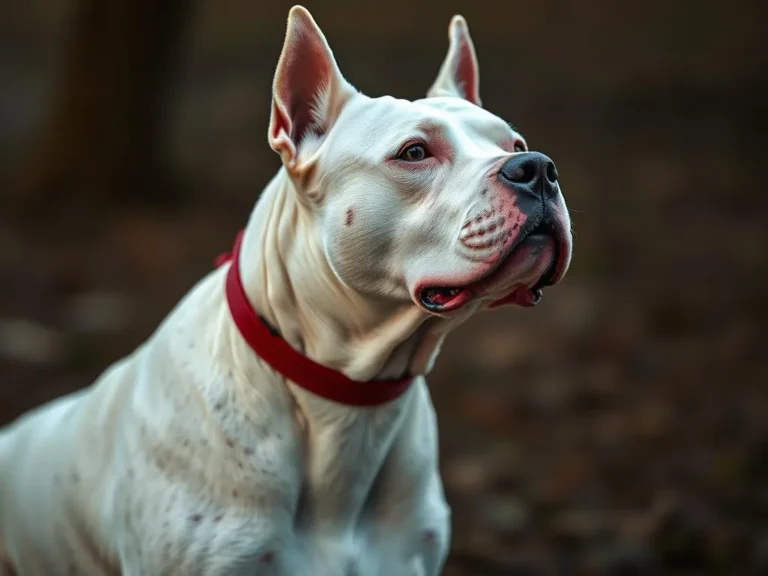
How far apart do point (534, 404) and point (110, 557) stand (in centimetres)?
358

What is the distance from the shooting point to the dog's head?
2654 millimetres

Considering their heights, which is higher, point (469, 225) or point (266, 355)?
point (469, 225)

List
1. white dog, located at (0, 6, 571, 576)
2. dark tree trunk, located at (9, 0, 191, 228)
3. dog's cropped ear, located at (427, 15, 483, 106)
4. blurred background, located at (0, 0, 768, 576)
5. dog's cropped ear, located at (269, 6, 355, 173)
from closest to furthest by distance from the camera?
1. white dog, located at (0, 6, 571, 576)
2. dog's cropped ear, located at (269, 6, 355, 173)
3. dog's cropped ear, located at (427, 15, 483, 106)
4. blurred background, located at (0, 0, 768, 576)
5. dark tree trunk, located at (9, 0, 191, 228)

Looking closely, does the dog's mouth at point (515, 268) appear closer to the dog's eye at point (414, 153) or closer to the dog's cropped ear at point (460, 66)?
the dog's eye at point (414, 153)

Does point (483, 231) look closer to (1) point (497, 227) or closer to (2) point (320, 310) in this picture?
(1) point (497, 227)

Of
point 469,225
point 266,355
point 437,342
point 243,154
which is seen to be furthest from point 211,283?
point 243,154

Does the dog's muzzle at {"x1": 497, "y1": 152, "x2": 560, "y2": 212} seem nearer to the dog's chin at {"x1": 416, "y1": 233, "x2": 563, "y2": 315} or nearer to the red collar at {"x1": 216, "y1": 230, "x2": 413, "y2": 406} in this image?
the dog's chin at {"x1": 416, "y1": 233, "x2": 563, "y2": 315}

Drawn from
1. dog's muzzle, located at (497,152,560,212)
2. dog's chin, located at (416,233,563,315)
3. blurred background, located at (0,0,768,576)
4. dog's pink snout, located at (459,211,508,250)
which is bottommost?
blurred background, located at (0,0,768,576)

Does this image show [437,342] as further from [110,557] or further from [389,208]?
[110,557]

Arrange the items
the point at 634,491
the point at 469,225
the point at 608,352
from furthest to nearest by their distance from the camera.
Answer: the point at 608,352
the point at 634,491
the point at 469,225

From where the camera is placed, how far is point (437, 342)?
304 cm

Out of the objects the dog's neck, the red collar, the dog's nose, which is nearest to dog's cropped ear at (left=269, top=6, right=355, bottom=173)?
the dog's neck

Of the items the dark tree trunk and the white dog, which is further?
the dark tree trunk

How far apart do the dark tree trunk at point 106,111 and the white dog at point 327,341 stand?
19.7 feet
